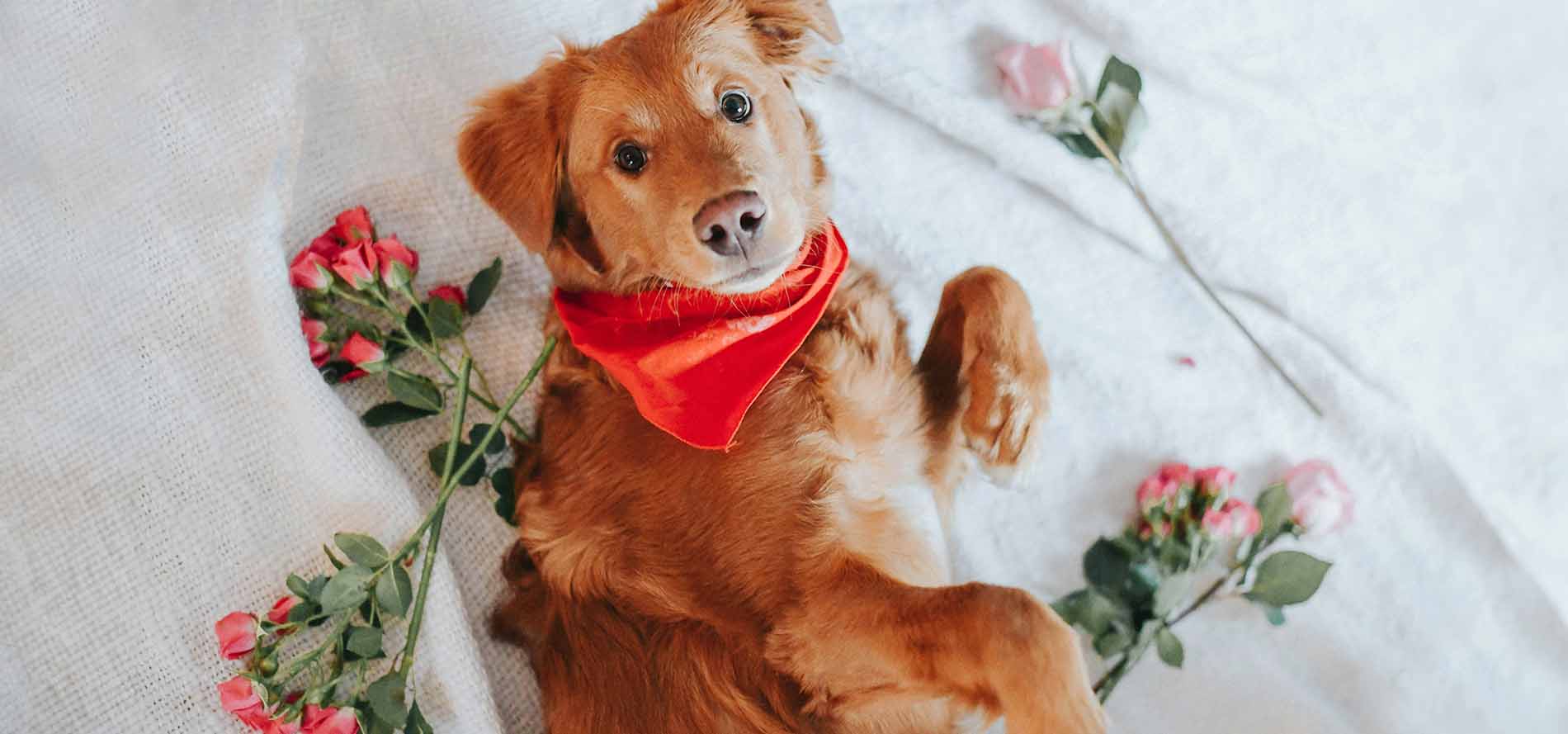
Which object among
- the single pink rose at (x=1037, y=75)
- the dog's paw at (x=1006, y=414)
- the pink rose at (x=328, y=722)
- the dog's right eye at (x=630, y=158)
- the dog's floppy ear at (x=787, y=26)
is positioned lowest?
the pink rose at (x=328, y=722)

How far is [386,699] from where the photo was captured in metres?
2.39

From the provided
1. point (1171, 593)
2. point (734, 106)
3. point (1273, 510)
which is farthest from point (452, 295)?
point (1273, 510)

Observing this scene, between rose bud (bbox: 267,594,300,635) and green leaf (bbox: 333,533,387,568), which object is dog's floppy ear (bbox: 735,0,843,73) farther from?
rose bud (bbox: 267,594,300,635)

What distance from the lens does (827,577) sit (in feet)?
7.33

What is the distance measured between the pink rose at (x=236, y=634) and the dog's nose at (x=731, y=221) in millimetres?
1318

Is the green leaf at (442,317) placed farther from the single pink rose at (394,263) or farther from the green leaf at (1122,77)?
the green leaf at (1122,77)

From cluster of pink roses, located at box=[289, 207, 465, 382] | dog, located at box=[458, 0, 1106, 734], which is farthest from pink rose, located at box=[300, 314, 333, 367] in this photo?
dog, located at box=[458, 0, 1106, 734]

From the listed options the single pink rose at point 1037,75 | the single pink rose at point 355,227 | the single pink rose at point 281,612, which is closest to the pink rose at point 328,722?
the single pink rose at point 281,612

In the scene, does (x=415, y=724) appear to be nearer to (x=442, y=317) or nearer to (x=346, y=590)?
(x=346, y=590)

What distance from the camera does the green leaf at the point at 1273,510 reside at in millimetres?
2809

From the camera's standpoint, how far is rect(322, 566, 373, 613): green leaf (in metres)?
2.39

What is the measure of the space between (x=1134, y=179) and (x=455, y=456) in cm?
205

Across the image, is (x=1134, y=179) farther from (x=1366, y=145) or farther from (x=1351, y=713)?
(x=1351, y=713)

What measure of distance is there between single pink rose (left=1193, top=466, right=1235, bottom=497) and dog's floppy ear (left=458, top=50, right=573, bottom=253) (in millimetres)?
1766
